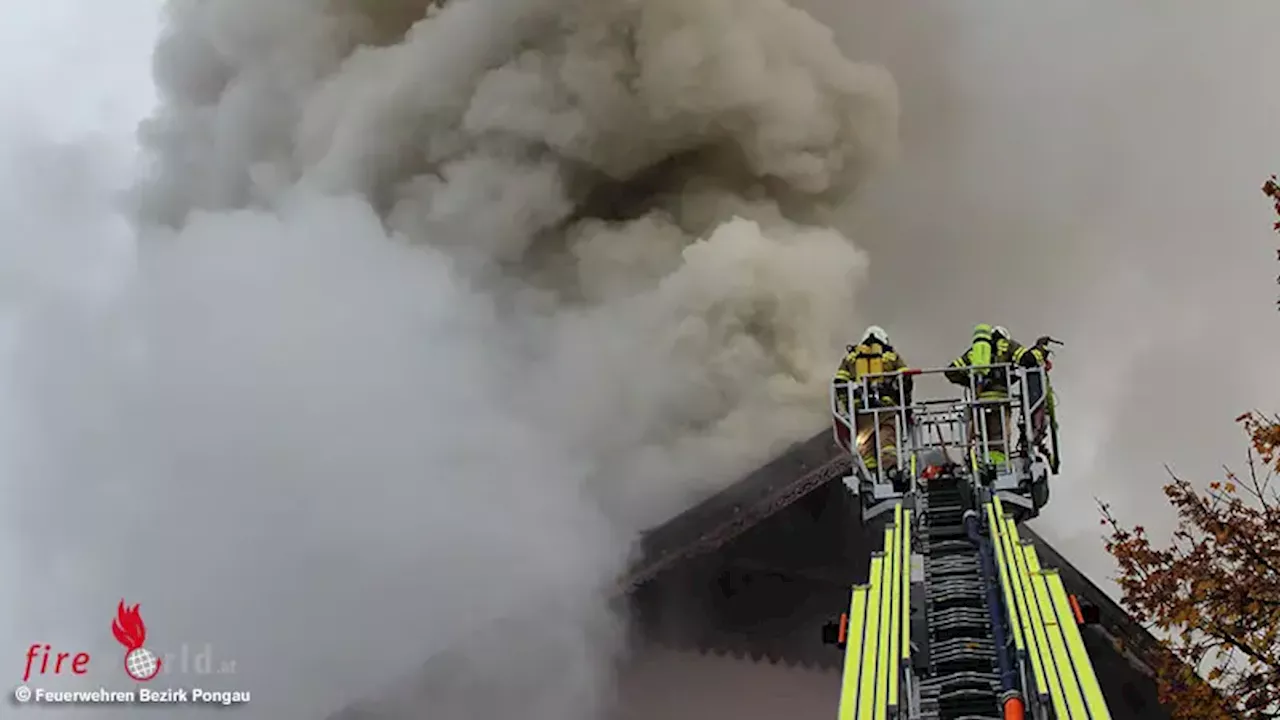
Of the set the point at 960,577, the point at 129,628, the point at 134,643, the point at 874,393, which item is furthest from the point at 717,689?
the point at 960,577

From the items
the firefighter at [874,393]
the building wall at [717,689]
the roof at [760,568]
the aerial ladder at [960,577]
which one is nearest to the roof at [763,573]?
the roof at [760,568]

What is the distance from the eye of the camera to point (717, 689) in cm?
1412

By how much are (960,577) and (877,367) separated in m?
2.77

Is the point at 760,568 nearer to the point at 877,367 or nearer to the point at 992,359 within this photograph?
the point at 877,367

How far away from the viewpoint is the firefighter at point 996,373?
8867 mm

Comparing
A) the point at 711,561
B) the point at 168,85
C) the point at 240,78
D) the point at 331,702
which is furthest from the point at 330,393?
the point at 168,85

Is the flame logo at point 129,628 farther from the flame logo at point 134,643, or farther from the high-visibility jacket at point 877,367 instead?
the high-visibility jacket at point 877,367

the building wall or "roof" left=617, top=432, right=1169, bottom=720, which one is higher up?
"roof" left=617, top=432, right=1169, bottom=720

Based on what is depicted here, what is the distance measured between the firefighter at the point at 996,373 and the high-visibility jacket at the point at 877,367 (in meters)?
0.43

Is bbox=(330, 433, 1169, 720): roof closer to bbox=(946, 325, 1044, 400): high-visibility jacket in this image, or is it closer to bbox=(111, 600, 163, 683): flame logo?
bbox=(111, 600, 163, 683): flame logo

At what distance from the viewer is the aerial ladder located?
216 inches

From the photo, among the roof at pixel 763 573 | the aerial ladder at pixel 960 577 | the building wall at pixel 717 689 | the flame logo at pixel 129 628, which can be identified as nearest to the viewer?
the aerial ladder at pixel 960 577

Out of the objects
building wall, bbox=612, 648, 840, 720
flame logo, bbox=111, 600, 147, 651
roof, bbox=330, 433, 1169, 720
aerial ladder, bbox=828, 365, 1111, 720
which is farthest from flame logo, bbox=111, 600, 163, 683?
aerial ladder, bbox=828, 365, 1111, 720

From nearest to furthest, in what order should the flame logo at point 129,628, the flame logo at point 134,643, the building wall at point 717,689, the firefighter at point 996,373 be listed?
the firefighter at point 996,373
the flame logo at point 134,643
the flame logo at point 129,628
the building wall at point 717,689
